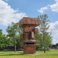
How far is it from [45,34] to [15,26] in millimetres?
19021

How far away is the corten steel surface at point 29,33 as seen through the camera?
56856 millimetres

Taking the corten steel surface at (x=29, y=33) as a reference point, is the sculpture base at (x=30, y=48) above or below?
below

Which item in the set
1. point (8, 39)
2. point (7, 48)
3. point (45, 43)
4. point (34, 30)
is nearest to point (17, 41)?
point (8, 39)

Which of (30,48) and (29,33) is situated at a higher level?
(29,33)

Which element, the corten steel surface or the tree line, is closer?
the corten steel surface

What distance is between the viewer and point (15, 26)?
3511 inches

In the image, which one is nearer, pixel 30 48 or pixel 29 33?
pixel 30 48

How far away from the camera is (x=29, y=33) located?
5844 centimetres

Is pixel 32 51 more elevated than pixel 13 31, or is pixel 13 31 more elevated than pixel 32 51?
pixel 13 31

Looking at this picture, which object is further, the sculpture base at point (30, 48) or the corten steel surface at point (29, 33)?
the sculpture base at point (30, 48)

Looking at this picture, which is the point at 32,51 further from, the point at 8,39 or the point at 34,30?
the point at 8,39

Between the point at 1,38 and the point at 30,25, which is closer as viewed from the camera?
the point at 30,25

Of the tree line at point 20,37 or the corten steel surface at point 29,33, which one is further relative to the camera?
the tree line at point 20,37

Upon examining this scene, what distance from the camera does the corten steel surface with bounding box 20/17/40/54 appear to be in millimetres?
56856
